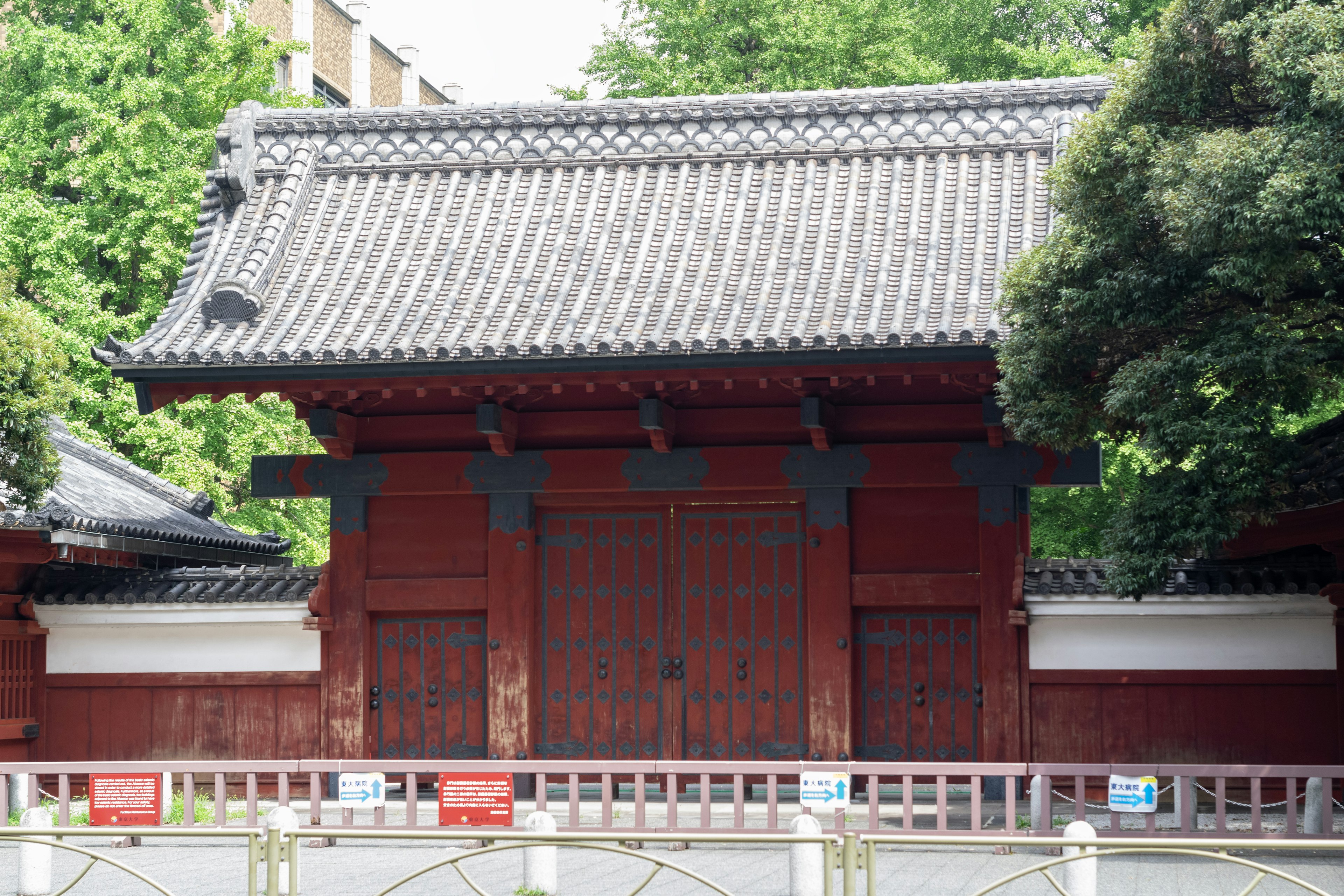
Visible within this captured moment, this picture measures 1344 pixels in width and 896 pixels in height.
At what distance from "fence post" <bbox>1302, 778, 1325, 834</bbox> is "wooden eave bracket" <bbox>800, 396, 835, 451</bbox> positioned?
4740 mm

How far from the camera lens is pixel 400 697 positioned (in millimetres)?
13102

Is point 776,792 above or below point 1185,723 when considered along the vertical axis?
below

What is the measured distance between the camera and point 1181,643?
472 inches

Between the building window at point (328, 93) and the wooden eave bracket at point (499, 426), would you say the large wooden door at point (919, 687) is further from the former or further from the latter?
the building window at point (328, 93)

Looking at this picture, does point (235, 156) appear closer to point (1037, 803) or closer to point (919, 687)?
point (919, 687)

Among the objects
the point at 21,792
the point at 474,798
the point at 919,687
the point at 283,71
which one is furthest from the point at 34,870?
the point at 283,71

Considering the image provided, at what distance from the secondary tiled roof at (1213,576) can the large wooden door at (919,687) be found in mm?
774

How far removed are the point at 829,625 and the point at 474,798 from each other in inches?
164

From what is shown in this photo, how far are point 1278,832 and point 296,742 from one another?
8.49m

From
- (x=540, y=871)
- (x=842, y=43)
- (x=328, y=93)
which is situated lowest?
(x=540, y=871)

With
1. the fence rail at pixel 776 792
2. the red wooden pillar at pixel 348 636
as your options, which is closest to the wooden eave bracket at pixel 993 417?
the fence rail at pixel 776 792

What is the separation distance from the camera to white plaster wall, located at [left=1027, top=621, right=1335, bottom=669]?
11.7 m

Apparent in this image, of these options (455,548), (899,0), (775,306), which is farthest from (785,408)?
(899,0)

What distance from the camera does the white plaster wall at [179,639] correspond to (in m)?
13.2
